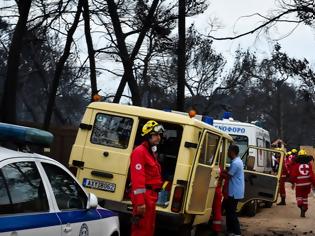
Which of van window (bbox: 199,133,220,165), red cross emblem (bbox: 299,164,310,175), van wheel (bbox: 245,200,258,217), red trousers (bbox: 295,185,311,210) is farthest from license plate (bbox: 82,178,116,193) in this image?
red cross emblem (bbox: 299,164,310,175)

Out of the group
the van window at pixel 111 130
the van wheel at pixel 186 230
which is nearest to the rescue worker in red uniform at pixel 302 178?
the van wheel at pixel 186 230

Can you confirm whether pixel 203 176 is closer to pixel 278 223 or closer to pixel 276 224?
pixel 276 224

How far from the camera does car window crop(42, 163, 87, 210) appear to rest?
5180mm

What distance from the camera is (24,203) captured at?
4.61 metres

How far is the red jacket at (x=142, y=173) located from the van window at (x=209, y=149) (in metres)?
1.73

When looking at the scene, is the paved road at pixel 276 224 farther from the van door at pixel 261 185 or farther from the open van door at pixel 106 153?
the open van door at pixel 106 153

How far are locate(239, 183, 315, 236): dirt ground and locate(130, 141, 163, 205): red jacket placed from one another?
Result: 531 centimetres

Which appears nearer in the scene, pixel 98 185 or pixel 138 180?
pixel 138 180

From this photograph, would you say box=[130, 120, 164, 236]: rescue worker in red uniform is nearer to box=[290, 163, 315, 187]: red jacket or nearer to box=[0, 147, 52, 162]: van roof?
box=[0, 147, 52, 162]: van roof

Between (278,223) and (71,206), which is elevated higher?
(71,206)

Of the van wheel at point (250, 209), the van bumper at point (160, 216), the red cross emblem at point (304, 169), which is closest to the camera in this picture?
the van bumper at point (160, 216)

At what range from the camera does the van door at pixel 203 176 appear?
866 cm

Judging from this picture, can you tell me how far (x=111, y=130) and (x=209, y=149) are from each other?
1634 mm

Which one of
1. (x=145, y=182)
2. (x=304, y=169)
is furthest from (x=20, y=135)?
(x=304, y=169)
